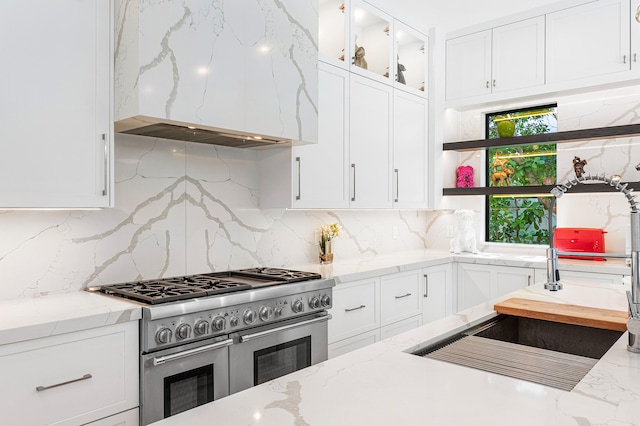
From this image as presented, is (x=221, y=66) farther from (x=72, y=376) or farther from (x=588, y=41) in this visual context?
(x=588, y=41)

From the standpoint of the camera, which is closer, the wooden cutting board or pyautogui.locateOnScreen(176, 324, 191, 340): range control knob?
the wooden cutting board

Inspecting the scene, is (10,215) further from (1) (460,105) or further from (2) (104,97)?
(1) (460,105)

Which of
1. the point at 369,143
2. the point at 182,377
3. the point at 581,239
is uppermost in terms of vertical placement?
the point at 369,143

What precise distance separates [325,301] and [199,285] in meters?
0.72

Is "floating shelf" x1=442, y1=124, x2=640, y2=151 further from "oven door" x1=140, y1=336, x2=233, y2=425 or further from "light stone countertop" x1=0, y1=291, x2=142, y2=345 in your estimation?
"light stone countertop" x1=0, y1=291, x2=142, y2=345

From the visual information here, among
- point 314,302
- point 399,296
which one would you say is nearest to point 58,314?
point 314,302

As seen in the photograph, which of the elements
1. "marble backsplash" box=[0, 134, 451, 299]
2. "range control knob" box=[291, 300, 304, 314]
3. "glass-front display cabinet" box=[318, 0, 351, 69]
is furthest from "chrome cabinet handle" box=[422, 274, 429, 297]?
"glass-front display cabinet" box=[318, 0, 351, 69]

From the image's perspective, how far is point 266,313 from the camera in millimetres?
2408

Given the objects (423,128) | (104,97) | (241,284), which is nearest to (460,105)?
(423,128)

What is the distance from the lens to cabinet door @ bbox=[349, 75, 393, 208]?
3494 mm

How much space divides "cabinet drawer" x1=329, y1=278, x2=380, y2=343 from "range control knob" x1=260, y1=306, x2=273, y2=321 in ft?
1.76

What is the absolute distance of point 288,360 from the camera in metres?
2.55

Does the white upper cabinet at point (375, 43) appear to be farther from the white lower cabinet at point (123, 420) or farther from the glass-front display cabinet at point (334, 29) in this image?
the white lower cabinet at point (123, 420)

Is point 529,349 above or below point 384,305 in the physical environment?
above
